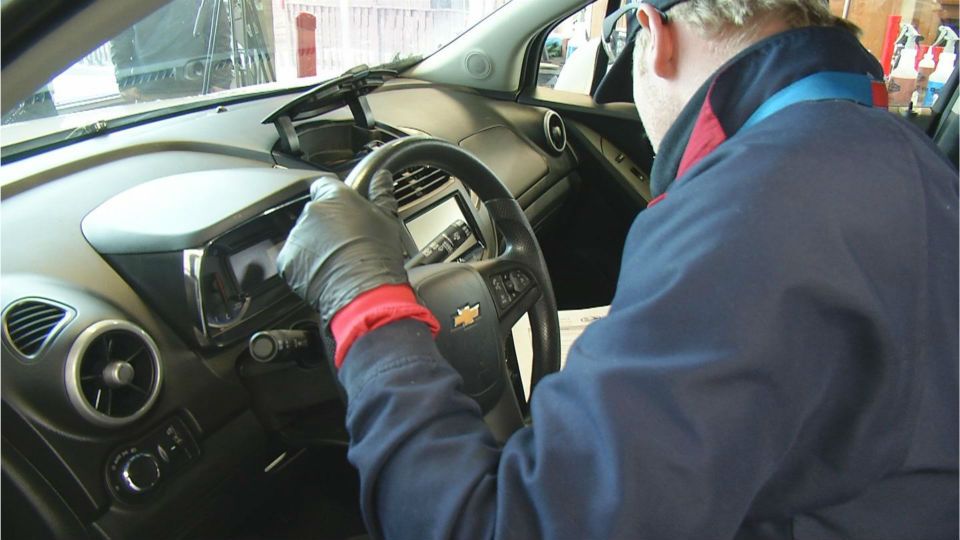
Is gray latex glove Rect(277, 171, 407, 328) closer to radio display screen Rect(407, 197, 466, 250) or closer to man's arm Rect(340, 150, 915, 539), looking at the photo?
man's arm Rect(340, 150, 915, 539)

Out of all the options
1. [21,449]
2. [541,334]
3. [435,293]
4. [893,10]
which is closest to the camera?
[21,449]

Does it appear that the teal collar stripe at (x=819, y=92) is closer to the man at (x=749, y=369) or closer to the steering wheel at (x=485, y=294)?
the man at (x=749, y=369)

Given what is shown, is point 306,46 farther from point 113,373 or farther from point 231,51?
point 113,373

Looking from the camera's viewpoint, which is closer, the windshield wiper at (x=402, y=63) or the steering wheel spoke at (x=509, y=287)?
the steering wheel spoke at (x=509, y=287)

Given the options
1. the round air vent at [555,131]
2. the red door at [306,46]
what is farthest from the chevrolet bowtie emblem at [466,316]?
the red door at [306,46]

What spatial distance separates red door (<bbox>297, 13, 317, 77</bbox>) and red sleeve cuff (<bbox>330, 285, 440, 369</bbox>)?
71.3 inches

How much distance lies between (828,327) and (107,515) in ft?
3.35

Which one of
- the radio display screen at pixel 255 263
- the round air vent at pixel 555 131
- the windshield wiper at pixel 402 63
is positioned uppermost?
the windshield wiper at pixel 402 63

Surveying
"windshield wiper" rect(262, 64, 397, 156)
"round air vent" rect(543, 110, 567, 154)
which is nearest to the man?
"windshield wiper" rect(262, 64, 397, 156)

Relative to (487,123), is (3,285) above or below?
above

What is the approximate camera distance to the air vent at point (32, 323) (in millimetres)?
1065

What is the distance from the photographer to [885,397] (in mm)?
772

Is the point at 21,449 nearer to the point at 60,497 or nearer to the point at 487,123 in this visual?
the point at 60,497

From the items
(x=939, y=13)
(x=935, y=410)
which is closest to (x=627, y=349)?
(x=935, y=410)
